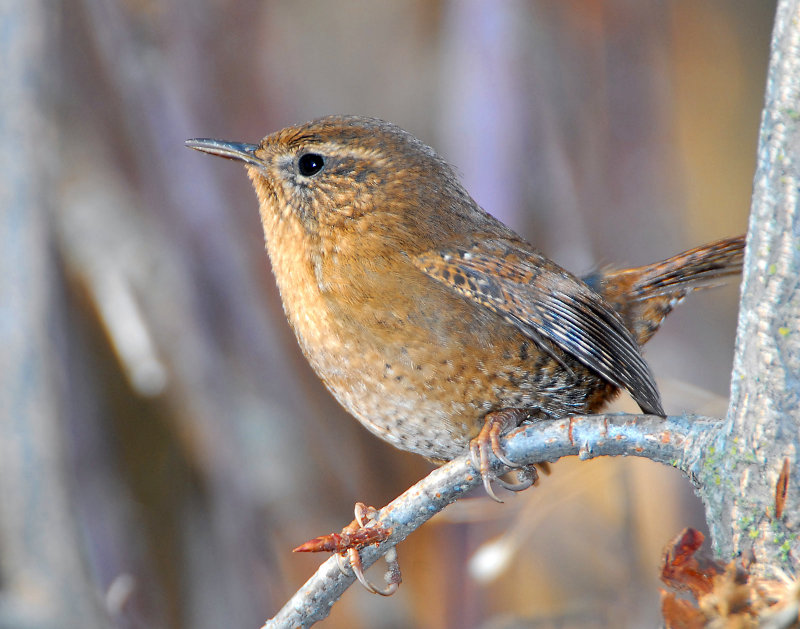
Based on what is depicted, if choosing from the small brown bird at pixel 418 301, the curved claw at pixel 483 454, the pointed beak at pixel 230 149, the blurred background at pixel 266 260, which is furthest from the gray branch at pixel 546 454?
the blurred background at pixel 266 260

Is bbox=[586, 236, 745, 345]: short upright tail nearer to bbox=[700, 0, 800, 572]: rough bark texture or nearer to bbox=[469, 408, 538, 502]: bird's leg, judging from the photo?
bbox=[469, 408, 538, 502]: bird's leg

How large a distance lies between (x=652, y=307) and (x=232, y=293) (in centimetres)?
146

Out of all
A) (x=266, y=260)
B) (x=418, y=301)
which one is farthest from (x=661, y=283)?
(x=266, y=260)

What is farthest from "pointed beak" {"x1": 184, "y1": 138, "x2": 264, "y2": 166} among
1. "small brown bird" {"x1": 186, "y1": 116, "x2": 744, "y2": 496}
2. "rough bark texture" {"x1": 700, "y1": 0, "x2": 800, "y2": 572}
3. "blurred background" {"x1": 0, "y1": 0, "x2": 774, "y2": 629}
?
"rough bark texture" {"x1": 700, "y1": 0, "x2": 800, "y2": 572}

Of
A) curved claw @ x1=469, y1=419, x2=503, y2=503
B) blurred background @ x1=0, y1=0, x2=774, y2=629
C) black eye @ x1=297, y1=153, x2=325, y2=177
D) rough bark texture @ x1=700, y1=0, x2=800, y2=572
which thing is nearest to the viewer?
rough bark texture @ x1=700, y1=0, x2=800, y2=572

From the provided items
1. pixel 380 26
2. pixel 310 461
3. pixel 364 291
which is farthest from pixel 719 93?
pixel 364 291

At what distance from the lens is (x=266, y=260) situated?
3311 mm

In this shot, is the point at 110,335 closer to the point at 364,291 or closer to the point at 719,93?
the point at 364,291

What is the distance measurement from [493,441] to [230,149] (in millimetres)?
902

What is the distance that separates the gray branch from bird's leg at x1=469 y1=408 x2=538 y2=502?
34 mm

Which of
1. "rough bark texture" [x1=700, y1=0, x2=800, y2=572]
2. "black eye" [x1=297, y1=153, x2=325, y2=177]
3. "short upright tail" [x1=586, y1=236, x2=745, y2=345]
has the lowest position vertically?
"short upright tail" [x1=586, y1=236, x2=745, y2=345]

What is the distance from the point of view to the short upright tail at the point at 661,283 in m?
2.33

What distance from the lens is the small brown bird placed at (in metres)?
1.80

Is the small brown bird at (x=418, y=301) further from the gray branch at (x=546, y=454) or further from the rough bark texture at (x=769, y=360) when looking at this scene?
the rough bark texture at (x=769, y=360)
